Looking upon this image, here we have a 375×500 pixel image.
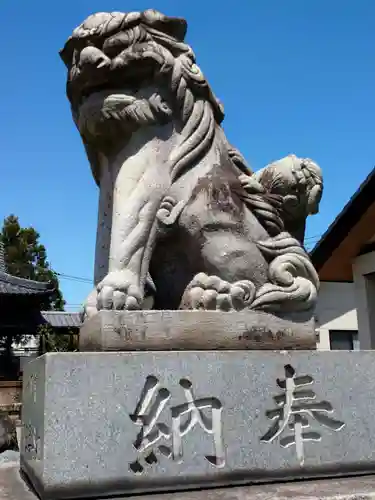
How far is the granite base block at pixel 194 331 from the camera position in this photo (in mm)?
1866

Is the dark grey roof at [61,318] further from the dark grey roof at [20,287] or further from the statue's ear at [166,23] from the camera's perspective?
the statue's ear at [166,23]

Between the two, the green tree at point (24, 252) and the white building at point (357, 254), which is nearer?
the white building at point (357, 254)

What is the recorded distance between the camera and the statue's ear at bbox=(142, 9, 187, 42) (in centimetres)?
224

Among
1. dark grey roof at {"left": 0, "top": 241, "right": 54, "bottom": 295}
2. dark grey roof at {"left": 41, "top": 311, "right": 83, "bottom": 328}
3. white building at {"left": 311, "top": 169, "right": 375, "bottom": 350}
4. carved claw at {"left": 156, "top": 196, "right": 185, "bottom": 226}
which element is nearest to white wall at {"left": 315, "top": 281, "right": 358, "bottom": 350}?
white building at {"left": 311, "top": 169, "right": 375, "bottom": 350}

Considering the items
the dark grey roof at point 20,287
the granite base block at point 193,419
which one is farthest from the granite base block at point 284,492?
the dark grey roof at point 20,287

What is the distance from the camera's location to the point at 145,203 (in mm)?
2070

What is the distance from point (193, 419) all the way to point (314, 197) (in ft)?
3.66

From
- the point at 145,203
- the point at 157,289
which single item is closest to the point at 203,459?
the point at 157,289

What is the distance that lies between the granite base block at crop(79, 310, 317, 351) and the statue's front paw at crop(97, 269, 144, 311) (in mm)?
38

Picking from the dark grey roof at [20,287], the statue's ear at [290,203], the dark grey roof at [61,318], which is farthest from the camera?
the dark grey roof at [61,318]

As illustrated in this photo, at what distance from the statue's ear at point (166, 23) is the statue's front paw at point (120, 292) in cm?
101

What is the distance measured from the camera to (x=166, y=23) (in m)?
2.28

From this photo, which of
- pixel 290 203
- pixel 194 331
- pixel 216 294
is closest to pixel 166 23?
pixel 290 203

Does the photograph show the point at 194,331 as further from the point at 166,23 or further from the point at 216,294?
the point at 166,23
